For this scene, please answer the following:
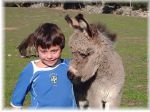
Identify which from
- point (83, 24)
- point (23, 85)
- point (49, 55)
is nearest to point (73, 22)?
point (83, 24)

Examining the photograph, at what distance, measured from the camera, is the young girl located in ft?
11.2

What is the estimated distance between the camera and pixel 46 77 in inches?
135

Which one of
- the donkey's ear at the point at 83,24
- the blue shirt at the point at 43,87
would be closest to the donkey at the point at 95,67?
the donkey's ear at the point at 83,24

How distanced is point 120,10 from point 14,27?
891 cm

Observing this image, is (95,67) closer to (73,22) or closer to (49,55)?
(73,22)

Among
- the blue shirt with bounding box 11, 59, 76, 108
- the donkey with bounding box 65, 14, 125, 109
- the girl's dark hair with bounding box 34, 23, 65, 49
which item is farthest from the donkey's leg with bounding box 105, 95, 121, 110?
the girl's dark hair with bounding box 34, 23, 65, 49

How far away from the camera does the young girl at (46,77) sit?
340 cm

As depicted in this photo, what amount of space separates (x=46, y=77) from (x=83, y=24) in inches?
27.4

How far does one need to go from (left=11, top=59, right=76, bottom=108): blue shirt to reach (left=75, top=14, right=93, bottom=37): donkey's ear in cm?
51

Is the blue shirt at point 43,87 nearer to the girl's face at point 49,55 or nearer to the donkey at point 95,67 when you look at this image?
the girl's face at point 49,55

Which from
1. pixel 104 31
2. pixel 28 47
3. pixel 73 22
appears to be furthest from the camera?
pixel 104 31

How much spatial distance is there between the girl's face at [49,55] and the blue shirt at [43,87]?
60mm

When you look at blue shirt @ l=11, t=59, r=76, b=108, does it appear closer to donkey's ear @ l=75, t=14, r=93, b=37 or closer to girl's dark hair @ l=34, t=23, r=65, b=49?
girl's dark hair @ l=34, t=23, r=65, b=49

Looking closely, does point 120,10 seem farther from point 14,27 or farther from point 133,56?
point 133,56
